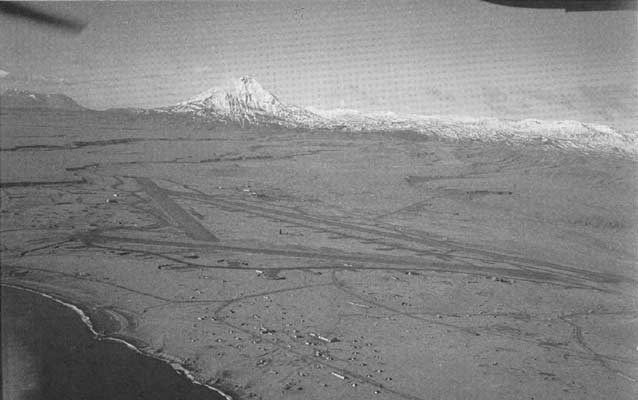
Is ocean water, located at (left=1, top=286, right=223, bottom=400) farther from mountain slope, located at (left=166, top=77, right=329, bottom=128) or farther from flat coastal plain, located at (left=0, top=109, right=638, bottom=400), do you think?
mountain slope, located at (left=166, top=77, right=329, bottom=128)

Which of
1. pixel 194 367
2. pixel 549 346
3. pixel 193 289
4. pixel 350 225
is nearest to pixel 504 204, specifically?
pixel 350 225

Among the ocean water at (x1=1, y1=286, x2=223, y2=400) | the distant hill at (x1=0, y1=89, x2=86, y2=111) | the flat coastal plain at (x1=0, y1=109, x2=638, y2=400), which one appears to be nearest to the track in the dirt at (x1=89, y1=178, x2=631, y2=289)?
the flat coastal plain at (x1=0, y1=109, x2=638, y2=400)

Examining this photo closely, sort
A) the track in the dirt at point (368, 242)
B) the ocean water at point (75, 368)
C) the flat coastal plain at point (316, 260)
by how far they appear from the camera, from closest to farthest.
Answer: the ocean water at point (75, 368) → the flat coastal plain at point (316, 260) → the track in the dirt at point (368, 242)

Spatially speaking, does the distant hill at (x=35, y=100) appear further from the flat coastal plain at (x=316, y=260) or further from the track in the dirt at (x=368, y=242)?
the track in the dirt at (x=368, y=242)

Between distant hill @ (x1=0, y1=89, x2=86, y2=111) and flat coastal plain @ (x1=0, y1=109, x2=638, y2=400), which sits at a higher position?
distant hill @ (x1=0, y1=89, x2=86, y2=111)

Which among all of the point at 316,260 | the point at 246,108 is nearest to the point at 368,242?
the point at 316,260

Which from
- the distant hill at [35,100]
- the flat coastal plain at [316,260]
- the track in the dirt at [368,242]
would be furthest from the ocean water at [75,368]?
the distant hill at [35,100]
